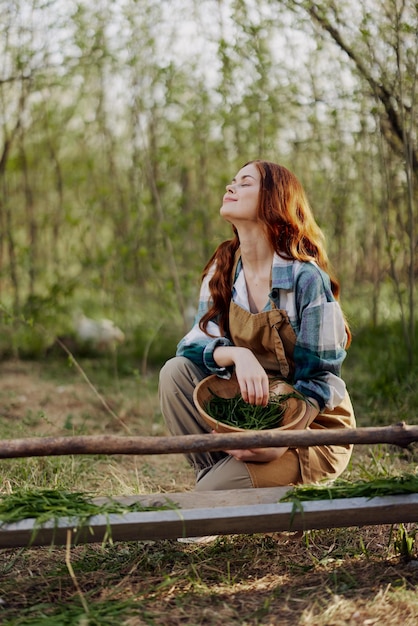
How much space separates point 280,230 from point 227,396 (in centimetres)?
64

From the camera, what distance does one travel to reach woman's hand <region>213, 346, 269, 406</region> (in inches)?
108

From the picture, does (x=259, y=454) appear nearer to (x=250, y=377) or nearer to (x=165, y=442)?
(x=250, y=377)

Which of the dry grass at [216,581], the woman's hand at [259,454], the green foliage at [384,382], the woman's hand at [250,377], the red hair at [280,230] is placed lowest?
the dry grass at [216,581]

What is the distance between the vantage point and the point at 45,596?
2418 millimetres

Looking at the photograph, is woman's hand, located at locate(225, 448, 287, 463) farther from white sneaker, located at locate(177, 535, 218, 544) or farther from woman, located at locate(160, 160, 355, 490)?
white sneaker, located at locate(177, 535, 218, 544)

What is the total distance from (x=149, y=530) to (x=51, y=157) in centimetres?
539

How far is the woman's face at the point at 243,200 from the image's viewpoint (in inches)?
117

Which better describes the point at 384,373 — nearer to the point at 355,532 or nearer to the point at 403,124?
the point at 403,124

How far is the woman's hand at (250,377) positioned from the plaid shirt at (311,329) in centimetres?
15

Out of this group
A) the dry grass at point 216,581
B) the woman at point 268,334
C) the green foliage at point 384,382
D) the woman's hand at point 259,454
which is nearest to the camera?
the dry grass at point 216,581

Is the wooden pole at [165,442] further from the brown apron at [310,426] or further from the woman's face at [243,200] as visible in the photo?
the woman's face at [243,200]

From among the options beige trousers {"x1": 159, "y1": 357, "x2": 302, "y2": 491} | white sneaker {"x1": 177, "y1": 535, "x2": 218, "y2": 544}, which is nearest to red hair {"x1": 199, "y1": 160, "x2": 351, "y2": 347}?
beige trousers {"x1": 159, "y1": 357, "x2": 302, "y2": 491}

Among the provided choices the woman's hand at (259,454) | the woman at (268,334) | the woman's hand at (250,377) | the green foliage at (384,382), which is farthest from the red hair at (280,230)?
the green foliage at (384,382)

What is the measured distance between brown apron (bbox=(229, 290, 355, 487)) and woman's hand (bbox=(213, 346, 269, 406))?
133 millimetres
